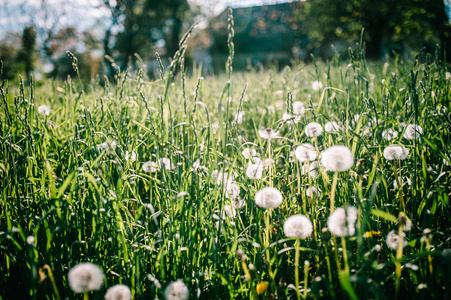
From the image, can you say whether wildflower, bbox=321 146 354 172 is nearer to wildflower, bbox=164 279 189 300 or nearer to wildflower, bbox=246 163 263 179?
wildflower, bbox=246 163 263 179

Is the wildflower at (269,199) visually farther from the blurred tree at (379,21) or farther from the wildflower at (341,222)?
the blurred tree at (379,21)

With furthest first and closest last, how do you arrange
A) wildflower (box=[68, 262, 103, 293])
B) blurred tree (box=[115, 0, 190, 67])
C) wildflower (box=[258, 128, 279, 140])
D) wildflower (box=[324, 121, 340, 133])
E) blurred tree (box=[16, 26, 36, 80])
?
blurred tree (box=[115, 0, 190, 67]) → blurred tree (box=[16, 26, 36, 80]) → wildflower (box=[324, 121, 340, 133]) → wildflower (box=[258, 128, 279, 140]) → wildflower (box=[68, 262, 103, 293])

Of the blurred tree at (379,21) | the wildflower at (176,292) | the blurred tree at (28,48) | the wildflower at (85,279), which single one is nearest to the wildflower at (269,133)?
the wildflower at (176,292)

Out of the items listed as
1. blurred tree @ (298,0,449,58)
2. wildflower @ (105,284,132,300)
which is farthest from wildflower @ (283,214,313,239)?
blurred tree @ (298,0,449,58)

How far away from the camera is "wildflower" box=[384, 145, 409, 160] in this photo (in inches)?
41.5

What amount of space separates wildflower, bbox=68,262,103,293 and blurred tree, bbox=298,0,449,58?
67.4 feet

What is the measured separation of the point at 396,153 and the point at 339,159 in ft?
1.56

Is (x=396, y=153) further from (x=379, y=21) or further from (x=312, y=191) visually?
(x=379, y=21)

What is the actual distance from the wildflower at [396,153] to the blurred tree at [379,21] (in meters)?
19.5

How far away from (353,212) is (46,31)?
80.8ft

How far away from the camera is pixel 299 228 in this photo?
0.75m

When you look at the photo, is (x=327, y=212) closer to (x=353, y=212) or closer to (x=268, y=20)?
(x=353, y=212)

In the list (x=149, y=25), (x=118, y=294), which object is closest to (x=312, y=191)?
(x=118, y=294)

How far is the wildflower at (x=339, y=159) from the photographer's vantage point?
74 cm
